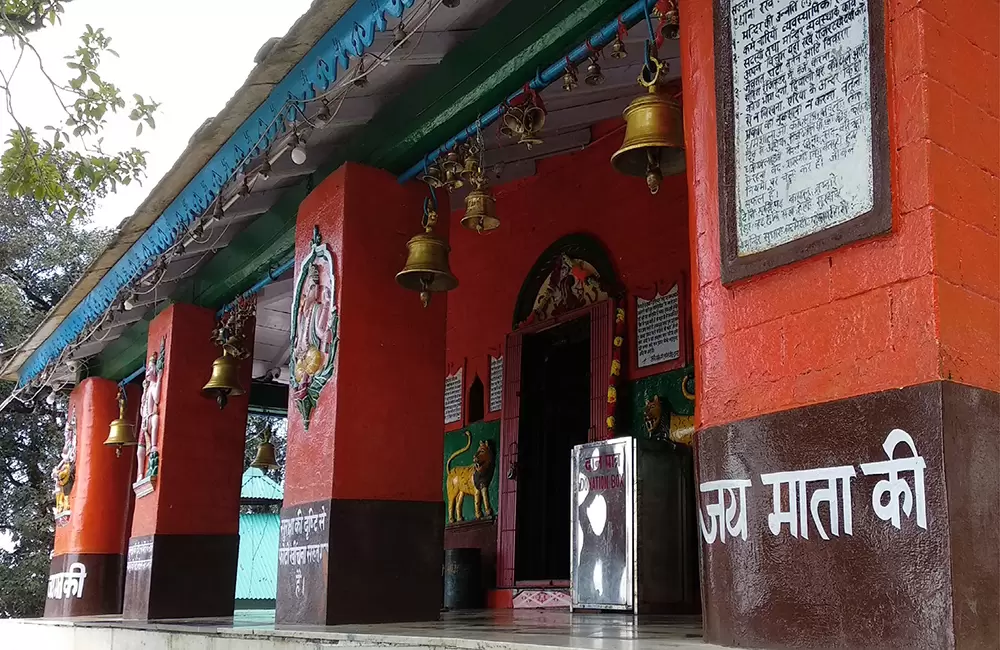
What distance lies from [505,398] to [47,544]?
12287mm

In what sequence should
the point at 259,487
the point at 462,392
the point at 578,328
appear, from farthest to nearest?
the point at 259,487 → the point at 462,392 → the point at 578,328

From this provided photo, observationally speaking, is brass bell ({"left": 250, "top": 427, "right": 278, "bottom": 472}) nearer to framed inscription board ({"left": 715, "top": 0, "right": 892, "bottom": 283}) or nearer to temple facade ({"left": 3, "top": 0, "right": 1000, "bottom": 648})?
temple facade ({"left": 3, "top": 0, "right": 1000, "bottom": 648})

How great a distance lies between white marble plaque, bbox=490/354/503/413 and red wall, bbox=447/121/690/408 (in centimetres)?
8

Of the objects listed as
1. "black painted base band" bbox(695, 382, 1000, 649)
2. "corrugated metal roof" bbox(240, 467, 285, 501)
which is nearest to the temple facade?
"black painted base band" bbox(695, 382, 1000, 649)

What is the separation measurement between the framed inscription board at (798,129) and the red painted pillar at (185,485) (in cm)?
667

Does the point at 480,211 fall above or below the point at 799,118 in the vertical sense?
above

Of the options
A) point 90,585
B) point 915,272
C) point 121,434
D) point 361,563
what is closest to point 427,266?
point 361,563

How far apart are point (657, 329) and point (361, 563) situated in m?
2.88

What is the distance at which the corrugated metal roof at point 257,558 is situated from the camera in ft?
55.6

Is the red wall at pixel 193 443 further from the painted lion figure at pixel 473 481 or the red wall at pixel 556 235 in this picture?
the red wall at pixel 556 235

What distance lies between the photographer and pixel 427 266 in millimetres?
5602

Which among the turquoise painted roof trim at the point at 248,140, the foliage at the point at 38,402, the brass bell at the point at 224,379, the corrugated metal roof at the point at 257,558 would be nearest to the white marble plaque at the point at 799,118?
the turquoise painted roof trim at the point at 248,140

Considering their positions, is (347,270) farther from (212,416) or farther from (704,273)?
(212,416)

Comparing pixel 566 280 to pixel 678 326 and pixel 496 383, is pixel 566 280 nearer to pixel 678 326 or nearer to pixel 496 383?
pixel 496 383
